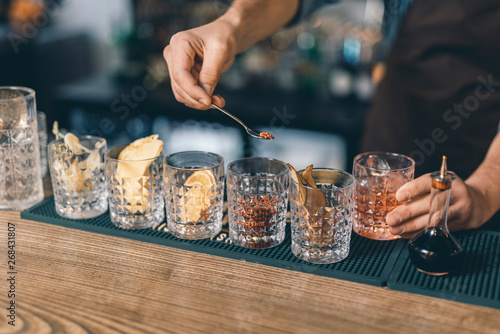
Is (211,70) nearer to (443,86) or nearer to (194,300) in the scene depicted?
(194,300)

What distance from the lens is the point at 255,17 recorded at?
65.0 inches

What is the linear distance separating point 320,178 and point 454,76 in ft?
3.46

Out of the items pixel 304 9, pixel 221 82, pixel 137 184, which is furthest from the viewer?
pixel 221 82

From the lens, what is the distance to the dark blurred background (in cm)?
309

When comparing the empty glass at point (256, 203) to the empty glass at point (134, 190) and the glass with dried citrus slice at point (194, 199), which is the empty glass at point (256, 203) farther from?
the empty glass at point (134, 190)

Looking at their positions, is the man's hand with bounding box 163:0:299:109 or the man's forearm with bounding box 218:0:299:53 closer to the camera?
the man's hand with bounding box 163:0:299:109

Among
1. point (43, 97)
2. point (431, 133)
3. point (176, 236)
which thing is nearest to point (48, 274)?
point (176, 236)

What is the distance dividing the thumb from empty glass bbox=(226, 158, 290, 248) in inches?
9.9

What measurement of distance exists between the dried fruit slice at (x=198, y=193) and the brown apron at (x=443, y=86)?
110cm

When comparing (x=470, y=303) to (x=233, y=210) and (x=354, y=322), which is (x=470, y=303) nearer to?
(x=354, y=322)

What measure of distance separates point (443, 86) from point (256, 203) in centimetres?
116

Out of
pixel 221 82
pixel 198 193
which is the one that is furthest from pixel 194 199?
pixel 221 82

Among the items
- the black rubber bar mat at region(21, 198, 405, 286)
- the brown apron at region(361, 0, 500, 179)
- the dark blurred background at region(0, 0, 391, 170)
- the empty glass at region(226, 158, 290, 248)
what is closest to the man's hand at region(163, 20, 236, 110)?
the empty glass at region(226, 158, 290, 248)

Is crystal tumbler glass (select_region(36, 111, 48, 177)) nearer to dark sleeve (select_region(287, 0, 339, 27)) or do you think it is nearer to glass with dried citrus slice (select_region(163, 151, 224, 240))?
glass with dried citrus slice (select_region(163, 151, 224, 240))
